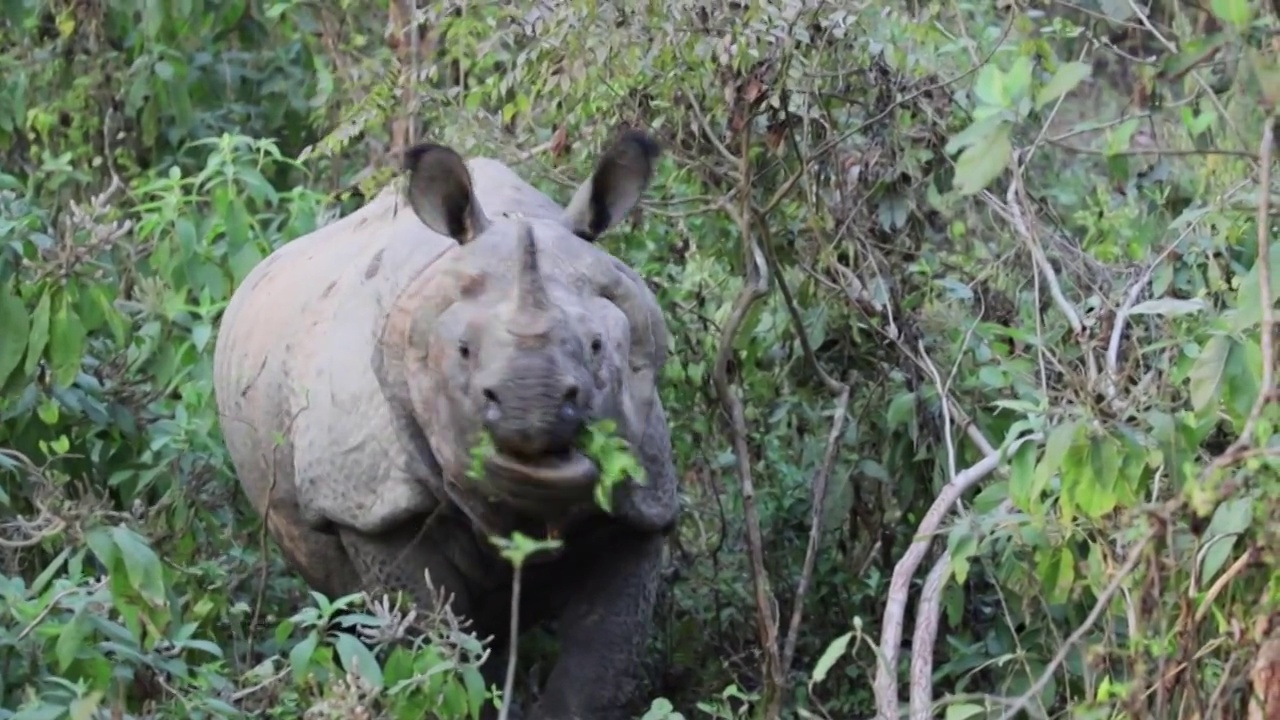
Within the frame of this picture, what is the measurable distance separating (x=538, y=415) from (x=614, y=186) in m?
1.01

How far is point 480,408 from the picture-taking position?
5.52 m

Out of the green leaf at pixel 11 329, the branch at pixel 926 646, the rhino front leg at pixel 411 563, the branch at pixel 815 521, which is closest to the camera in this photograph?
the branch at pixel 926 646

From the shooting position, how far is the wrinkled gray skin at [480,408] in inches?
216

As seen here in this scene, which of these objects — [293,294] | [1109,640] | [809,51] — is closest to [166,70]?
[293,294]

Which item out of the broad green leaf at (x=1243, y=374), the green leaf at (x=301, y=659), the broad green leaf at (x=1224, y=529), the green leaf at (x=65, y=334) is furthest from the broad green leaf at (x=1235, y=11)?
the green leaf at (x=65, y=334)

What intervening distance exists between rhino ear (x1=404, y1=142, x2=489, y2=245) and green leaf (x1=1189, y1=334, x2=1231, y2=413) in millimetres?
1967

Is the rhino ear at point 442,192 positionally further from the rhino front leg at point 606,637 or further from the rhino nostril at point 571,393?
the rhino front leg at point 606,637

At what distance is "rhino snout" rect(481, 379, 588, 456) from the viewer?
5.32 m

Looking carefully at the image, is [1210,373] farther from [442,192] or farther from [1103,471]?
[442,192]

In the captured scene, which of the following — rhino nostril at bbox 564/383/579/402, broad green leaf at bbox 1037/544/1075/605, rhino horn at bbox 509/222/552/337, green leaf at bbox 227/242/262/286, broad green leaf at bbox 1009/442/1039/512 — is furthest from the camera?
green leaf at bbox 227/242/262/286

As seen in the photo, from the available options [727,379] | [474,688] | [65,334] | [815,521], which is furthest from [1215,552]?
[65,334]

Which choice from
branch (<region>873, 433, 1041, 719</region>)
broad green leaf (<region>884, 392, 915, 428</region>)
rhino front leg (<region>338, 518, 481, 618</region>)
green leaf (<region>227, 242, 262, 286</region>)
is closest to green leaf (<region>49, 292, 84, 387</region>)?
rhino front leg (<region>338, 518, 481, 618</region>)

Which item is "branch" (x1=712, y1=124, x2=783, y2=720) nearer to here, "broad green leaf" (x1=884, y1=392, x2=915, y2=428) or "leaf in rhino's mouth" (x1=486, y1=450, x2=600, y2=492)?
"broad green leaf" (x1=884, y1=392, x2=915, y2=428)

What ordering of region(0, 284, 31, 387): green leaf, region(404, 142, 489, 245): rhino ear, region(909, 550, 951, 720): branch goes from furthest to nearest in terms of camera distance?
region(0, 284, 31, 387): green leaf → region(404, 142, 489, 245): rhino ear → region(909, 550, 951, 720): branch
